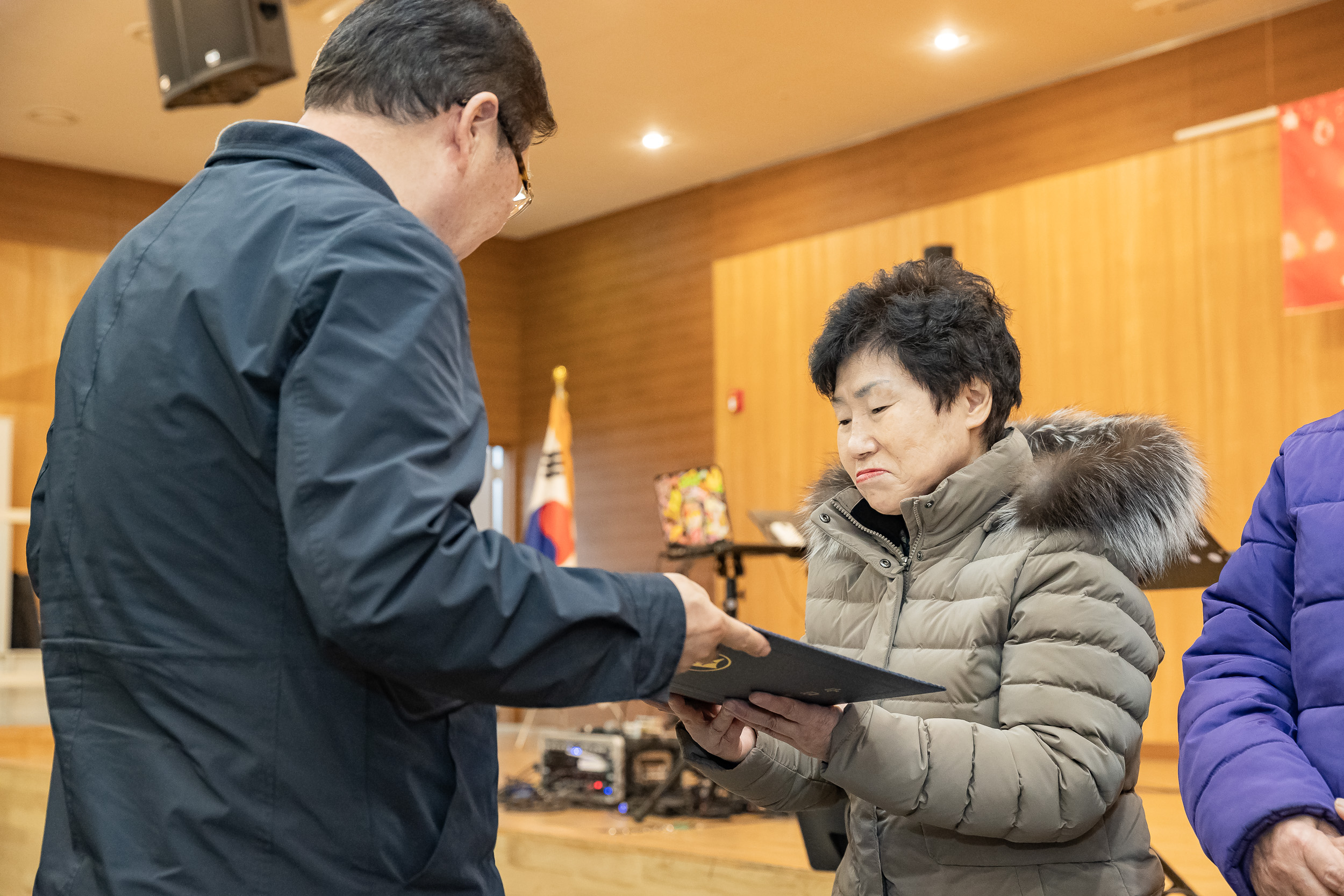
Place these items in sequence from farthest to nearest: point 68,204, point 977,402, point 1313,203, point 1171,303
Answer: point 68,204
point 1171,303
point 1313,203
point 977,402

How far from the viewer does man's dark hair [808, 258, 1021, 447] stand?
Result: 5.22ft

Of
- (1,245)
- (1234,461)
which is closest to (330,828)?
(1234,461)

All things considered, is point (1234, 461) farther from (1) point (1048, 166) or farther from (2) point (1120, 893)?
(2) point (1120, 893)

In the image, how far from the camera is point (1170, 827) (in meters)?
3.87

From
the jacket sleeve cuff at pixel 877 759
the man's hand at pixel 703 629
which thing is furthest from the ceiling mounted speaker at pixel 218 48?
the man's hand at pixel 703 629

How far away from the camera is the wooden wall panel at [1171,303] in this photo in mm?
5328

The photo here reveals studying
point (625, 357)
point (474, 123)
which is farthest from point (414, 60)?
point (625, 357)

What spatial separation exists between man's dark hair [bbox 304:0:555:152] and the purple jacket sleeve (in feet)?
3.36

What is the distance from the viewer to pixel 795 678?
3.89ft

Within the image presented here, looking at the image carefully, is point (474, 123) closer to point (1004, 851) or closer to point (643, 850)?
point (1004, 851)

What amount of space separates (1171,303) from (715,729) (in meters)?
4.87

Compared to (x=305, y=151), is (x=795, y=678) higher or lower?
lower

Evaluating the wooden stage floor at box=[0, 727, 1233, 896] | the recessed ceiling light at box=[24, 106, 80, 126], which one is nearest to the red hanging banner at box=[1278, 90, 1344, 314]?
the wooden stage floor at box=[0, 727, 1233, 896]

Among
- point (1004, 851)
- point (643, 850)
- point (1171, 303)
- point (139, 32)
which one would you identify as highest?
point (139, 32)
